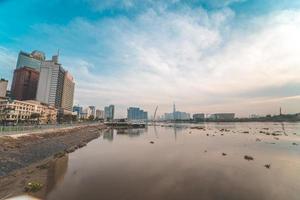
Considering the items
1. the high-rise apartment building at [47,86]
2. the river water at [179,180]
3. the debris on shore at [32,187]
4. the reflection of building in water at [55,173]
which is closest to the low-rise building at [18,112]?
the high-rise apartment building at [47,86]

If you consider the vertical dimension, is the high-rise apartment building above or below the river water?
above

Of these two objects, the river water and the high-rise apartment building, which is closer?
the river water

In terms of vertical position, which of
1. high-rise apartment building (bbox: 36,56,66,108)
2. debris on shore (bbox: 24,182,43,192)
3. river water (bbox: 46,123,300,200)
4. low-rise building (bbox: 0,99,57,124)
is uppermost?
high-rise apartment building (bbox: 36,56,66,108)

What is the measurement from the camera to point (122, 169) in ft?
78.8

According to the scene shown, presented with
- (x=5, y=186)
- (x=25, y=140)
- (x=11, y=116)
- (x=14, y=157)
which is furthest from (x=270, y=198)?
(x=11, y=116)

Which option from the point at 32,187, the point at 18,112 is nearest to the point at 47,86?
the point at 18,112

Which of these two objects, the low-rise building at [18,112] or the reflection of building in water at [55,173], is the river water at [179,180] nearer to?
the reflection of building in water at [55,173]

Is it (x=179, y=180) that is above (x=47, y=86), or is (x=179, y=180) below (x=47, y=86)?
below

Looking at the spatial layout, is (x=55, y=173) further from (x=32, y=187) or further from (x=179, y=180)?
(x=179, y=180)

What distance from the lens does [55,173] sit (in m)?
21.2

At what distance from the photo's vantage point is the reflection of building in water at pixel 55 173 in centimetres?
1743

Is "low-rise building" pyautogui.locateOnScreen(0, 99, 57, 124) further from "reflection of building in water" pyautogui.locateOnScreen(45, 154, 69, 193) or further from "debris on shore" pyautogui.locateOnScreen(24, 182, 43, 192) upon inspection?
"debris on shore" pyautogui.locateOnScreen(24, 182, 43, 192)

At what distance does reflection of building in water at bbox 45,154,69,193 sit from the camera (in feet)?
57.2

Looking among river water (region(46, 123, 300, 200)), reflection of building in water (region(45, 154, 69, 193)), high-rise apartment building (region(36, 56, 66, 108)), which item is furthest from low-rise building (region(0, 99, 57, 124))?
river water (region(46, 123, 300, 200))
